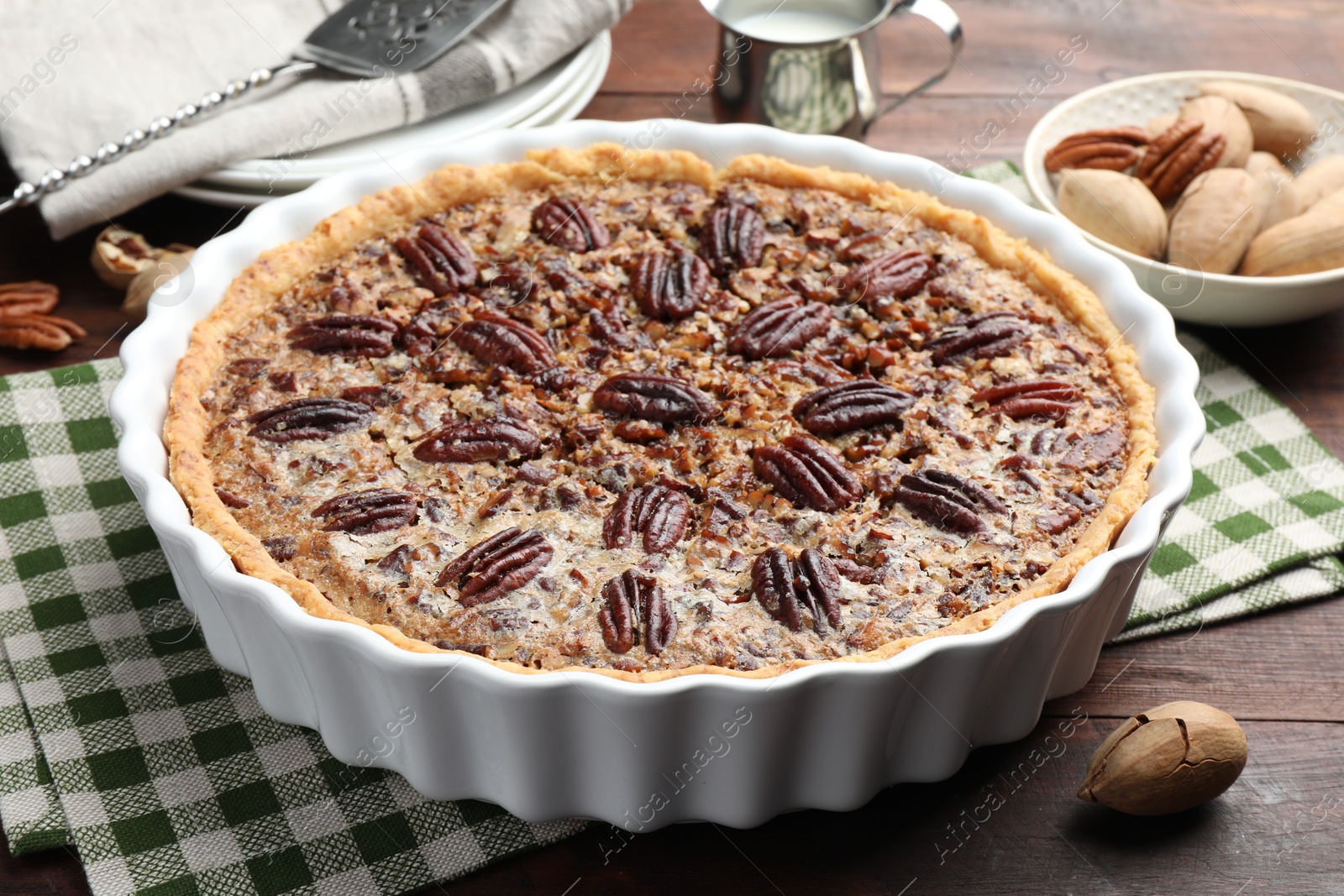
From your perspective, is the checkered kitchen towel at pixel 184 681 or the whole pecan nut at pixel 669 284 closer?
the checkered kitchen towel at pixel 184 681

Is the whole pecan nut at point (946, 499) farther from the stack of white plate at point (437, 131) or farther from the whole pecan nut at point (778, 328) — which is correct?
the stack of white plate at point (437, 131)

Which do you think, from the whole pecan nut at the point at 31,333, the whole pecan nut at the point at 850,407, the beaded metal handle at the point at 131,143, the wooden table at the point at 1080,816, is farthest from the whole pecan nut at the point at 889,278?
the whole pecan nut at the point at 31,333

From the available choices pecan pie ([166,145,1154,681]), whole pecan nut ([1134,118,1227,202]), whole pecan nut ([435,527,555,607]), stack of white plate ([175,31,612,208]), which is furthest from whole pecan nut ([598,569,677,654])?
whole pecan nut ([1134,118,1227,202])

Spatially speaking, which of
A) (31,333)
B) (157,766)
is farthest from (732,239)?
(31,333)

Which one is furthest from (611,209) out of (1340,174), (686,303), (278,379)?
(1340,174)

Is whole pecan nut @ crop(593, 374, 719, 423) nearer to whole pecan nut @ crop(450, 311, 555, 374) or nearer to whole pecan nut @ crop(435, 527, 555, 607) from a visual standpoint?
whole pecan nut @ crop(450, 311, 555, 374)

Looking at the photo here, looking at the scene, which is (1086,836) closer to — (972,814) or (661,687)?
(972,814)
